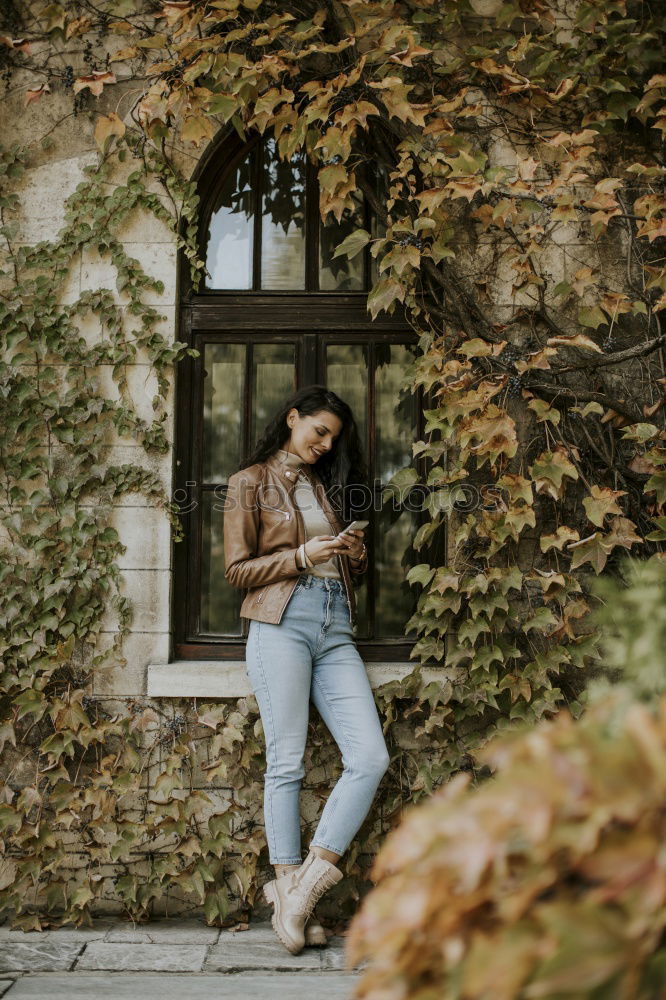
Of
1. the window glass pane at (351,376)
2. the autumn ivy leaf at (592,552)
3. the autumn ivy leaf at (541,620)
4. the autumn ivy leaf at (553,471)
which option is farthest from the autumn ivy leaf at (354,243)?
the autumn ivy leaf at (541,620)

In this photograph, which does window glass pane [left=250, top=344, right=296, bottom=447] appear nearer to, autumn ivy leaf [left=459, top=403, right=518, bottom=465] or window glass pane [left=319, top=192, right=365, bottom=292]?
window glass pane [left=319, top=192, right=365, bottom=292]

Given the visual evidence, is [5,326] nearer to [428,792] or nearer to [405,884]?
[428,792]

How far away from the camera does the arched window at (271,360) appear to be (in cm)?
365

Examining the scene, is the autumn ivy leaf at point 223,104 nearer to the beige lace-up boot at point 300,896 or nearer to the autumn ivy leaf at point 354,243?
the autumn ivy leaf at point 354,243

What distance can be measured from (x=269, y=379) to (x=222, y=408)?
0.24 meters

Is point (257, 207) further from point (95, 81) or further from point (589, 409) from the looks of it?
point (589, 409)

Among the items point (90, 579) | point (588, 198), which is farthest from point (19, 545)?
point (588, 198)

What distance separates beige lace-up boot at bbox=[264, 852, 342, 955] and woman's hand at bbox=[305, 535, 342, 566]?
3.38 ft

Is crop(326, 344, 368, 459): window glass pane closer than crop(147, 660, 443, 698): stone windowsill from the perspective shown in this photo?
No

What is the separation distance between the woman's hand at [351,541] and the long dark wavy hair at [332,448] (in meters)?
Result: 0.32

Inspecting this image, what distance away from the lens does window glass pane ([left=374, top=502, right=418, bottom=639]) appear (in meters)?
3.67

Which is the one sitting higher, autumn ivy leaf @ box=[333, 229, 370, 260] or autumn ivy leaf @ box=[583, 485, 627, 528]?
autumn ivy leaf @ box=[333, 229, 370, 260]

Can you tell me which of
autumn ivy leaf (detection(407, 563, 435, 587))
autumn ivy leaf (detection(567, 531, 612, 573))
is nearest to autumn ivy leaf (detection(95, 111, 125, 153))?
autumn ivy leaf (detection(407, 563, 435, 587))

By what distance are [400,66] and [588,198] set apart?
0.95 m
